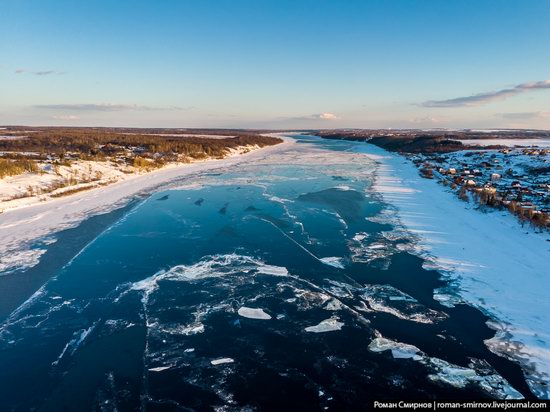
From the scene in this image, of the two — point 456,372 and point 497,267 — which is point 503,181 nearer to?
point 497,267

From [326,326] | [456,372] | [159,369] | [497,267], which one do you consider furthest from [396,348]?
[497,267]

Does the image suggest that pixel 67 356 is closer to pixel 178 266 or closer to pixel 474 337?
pixel 178 266

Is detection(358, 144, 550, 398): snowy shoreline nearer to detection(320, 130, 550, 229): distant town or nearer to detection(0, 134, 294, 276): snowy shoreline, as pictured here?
detection(320, 130, 550, 229): distant town

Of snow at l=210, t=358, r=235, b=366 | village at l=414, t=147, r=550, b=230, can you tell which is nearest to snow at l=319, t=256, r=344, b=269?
snow at l=210, t=358, r=235, b=366

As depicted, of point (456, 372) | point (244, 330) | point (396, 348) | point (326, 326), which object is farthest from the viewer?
point (326, 326)

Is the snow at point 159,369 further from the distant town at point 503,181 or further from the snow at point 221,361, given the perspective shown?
the distant town at point 503,181

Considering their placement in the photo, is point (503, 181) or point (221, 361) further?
point (503, 181)

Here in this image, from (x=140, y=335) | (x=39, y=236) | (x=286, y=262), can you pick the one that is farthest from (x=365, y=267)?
(x=39, y=236)
